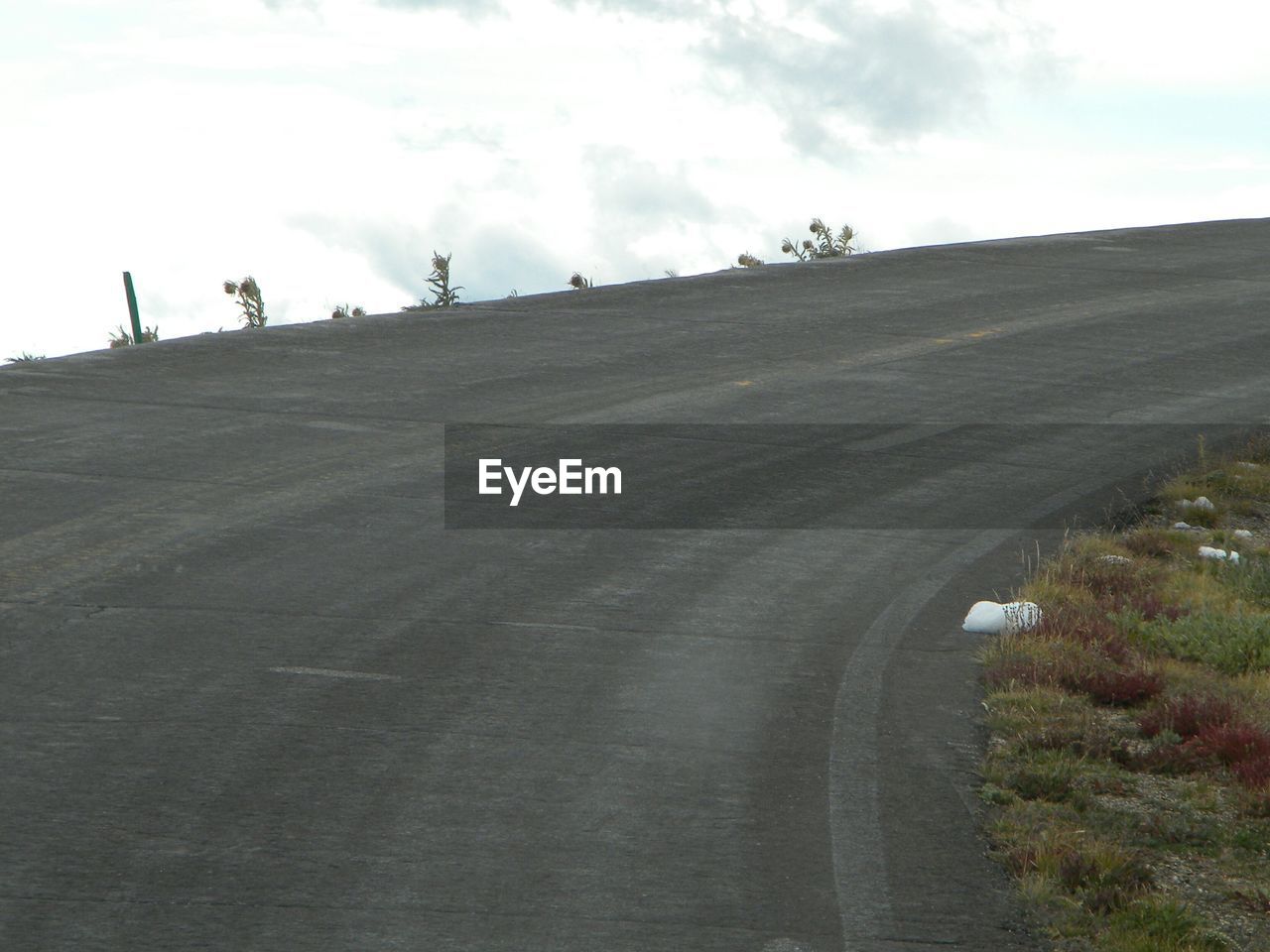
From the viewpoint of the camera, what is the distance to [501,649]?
29.0 ft

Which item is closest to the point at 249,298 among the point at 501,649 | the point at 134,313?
the point at 134,313

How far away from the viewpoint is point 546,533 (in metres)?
11.4

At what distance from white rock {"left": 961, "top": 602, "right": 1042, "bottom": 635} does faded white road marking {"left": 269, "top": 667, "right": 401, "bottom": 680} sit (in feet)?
11.8

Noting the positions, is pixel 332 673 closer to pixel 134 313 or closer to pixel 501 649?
pixel 501 649

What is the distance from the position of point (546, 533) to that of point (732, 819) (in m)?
4.92

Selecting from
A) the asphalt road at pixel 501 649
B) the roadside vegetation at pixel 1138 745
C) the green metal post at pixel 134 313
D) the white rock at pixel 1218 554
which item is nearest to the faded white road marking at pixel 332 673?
the asphalt road at pixel 501 649

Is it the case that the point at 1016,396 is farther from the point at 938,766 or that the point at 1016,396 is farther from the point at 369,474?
the point at 938,766

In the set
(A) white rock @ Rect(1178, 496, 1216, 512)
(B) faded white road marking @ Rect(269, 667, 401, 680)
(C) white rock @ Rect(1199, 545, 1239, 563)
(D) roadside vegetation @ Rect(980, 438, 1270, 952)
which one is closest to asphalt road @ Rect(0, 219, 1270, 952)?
(B) faded white road marking @ Rect(269, 667, 401, 680)

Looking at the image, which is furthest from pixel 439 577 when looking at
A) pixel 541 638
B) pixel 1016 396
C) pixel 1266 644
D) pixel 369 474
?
pixel 1016 396

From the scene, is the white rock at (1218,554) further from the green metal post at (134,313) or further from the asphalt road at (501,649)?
the green metal post at (134,313)
